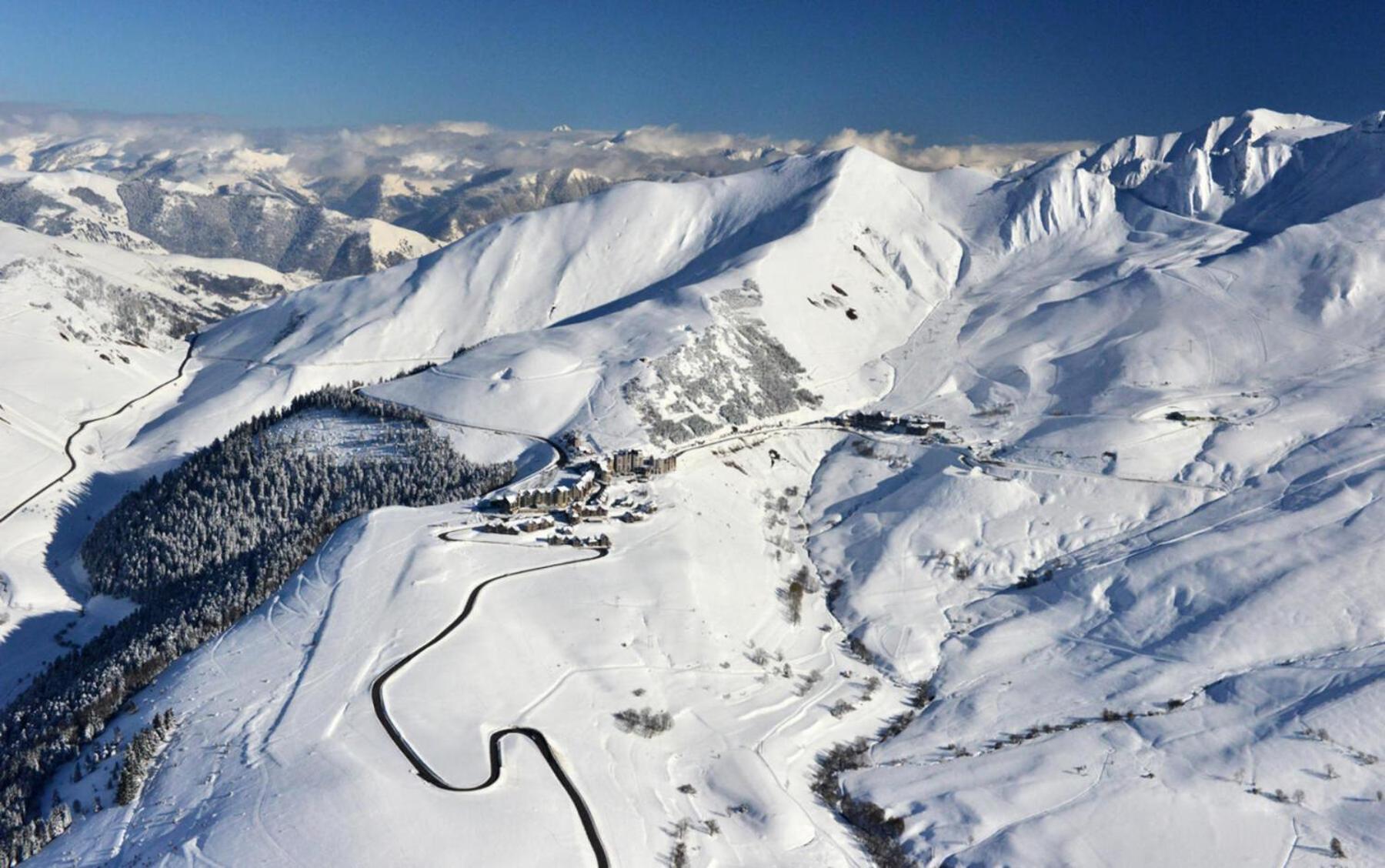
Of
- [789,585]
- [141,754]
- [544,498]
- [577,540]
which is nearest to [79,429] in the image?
[544,498]

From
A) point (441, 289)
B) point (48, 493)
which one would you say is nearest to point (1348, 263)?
point (441, 289)

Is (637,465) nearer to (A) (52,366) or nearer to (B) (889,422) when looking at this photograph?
(B) (889,422)

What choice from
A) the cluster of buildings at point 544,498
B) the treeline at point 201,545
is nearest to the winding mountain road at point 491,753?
the treeline at point 201,545

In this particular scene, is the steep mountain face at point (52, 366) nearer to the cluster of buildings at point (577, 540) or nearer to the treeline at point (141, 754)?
the cluster of buildings at point (577, 540)

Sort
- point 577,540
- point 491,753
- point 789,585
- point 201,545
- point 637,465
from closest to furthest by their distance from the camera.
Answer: point 491,753 → point 577,540 → point 789,585 → point 201,545 → point 637,465

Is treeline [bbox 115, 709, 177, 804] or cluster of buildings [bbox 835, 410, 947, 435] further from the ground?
cluster of buildings [bbox 835, 410, 947, 435]

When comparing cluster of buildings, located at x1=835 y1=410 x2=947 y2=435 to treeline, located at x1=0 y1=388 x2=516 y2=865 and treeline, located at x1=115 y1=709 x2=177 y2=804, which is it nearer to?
treeline, located at x1=0 y1=388 x2=516 y2=865

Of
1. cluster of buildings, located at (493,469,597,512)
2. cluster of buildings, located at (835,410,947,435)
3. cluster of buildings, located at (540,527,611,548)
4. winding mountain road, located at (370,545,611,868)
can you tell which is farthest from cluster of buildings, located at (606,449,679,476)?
winding mountain road, located at (370,545,611,868)
